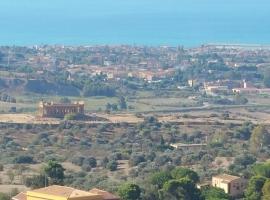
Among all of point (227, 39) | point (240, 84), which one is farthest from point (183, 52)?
point (227, 39)

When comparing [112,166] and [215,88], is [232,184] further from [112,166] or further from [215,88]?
[215,88]

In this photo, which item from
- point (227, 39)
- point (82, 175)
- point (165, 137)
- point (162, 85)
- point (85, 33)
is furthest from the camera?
point (85, 33)

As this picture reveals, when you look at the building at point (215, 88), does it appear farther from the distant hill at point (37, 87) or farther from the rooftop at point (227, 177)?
the rooftop at point (227, 177)

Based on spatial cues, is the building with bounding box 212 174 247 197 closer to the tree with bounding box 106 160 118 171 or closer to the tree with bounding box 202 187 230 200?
the tree with bounding box 202 187 230 200

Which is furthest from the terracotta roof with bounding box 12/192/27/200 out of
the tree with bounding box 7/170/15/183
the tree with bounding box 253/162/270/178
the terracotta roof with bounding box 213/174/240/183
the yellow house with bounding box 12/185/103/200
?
the tree with bounding box 253/162/270/178

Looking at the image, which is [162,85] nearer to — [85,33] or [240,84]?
[240,84]

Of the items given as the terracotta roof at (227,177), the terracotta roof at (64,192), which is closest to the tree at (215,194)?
the terracotta roof at (227,177)
